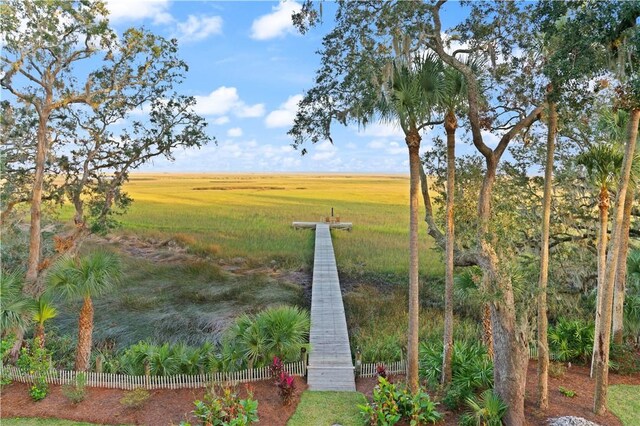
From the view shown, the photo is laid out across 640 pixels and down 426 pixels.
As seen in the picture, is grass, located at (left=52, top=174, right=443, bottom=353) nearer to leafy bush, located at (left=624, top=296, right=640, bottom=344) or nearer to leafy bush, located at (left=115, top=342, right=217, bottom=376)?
leafy bush, located at (left=115, top=342, right=217, bottom=376)

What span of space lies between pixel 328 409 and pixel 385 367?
2254 mm

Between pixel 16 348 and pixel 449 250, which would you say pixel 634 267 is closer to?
pixel 449 250

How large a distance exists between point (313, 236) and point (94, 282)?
26412mm

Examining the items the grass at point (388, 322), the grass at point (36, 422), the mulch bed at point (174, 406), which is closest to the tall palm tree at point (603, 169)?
the mulch bed at point (174, 406)

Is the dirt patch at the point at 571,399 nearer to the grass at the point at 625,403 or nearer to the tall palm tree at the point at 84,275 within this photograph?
the grass at the point at 625,403

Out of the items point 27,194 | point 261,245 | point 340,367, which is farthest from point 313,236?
point 340,367

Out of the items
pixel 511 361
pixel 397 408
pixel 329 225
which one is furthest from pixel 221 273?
pixel 329 225

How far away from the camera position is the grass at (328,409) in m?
8.69

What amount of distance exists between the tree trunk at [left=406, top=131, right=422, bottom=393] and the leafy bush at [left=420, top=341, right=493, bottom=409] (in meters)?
0.75

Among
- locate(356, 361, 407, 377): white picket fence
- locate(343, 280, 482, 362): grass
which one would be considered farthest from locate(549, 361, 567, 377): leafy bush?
locate(356, 361, 407, 377): white picket fence

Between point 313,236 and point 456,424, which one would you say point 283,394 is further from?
point 313,236

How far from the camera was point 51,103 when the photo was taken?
13.2 meters

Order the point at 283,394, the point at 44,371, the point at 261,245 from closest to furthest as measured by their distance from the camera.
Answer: the point at 283,394
the point at 44,371
the point at 261,245

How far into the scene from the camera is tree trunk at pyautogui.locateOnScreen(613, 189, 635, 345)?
10.9 metres
